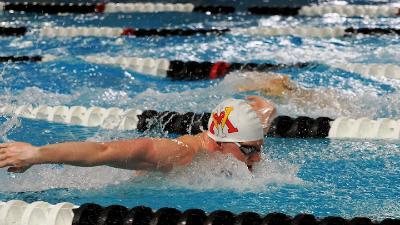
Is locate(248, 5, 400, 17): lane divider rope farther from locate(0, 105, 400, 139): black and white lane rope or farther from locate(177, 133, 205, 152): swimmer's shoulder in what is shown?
locate(177, 133, 205, 152): swimmer's shoulder

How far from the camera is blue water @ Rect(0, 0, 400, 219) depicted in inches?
127

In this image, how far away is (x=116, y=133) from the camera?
425 cm

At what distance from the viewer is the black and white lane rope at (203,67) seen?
5316 mm

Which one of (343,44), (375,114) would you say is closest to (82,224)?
(375,114)

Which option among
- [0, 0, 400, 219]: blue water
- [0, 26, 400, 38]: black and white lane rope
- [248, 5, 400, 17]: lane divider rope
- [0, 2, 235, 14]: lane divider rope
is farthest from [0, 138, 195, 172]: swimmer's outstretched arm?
[0, 2, 235, 14]: lane divider rope

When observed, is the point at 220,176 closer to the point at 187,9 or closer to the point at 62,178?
the point at 62,178

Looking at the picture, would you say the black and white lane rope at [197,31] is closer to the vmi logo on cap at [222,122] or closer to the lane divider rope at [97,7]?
the lane divider rope at [97,7]

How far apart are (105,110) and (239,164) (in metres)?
1.45

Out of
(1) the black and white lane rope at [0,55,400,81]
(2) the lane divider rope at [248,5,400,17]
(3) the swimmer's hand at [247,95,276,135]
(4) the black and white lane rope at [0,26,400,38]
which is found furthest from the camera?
(2) the lane divider rope at [248,5,400,17]

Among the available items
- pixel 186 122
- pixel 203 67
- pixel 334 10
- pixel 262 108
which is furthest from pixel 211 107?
pixel 334 10

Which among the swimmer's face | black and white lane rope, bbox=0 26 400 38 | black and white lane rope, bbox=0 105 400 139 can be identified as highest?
the swimmer's face

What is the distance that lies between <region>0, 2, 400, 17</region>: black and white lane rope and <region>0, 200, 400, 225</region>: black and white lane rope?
4.92 metres

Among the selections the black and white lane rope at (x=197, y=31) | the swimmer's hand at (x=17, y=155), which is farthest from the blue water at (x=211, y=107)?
the swimmer's hand at (x=17, y=155)

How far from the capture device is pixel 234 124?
3195 millimetres
